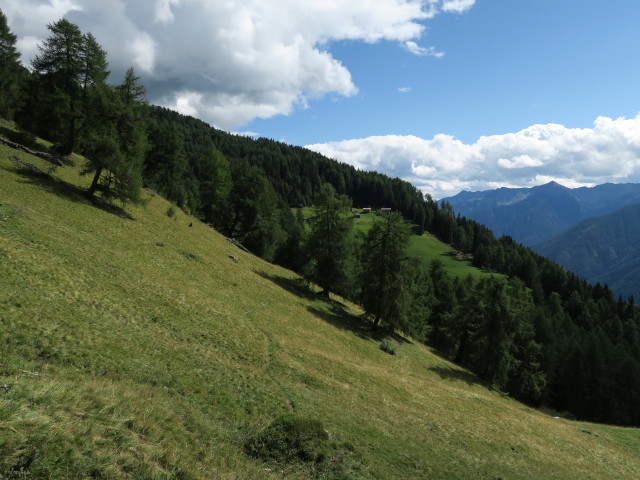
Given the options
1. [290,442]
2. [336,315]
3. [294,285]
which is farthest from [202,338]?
[294,285]

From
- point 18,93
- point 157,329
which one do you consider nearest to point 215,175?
point 18,93

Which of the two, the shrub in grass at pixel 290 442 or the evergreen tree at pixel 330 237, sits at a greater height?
the evergreen tree at pixel 330 237

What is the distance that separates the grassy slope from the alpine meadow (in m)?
0.10

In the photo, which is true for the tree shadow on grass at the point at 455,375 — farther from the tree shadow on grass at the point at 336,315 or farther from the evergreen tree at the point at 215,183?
the evergreen tree at the point at 215,183

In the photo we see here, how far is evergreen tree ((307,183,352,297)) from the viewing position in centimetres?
4606

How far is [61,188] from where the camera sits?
113ft

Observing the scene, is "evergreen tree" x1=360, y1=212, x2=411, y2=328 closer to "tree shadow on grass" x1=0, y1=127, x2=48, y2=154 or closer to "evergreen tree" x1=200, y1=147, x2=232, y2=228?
"evergreen tree" x1=200, y1=147, x2=232, y2=228

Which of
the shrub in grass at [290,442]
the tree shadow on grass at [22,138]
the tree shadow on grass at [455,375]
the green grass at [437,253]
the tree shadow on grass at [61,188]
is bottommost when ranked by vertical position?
the tree shadow on grass at [455,375]

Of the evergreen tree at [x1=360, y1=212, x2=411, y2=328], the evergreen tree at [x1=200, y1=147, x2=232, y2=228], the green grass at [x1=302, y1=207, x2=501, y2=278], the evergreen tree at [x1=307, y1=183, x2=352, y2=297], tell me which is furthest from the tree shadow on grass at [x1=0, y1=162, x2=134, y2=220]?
the green grass at [x1=302, y1=207, x2=501, y2=278]

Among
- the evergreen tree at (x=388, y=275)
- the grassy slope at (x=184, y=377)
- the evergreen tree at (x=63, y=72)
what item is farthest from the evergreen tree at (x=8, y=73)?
the evergreen tree at (x=388, y=275)

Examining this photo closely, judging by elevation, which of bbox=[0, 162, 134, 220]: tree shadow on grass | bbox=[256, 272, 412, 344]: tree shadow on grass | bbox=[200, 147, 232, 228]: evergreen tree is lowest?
bbox=[256, 272, 412, 344]: tree shadow on grass

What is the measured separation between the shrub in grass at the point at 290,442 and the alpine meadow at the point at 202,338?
0.07 m

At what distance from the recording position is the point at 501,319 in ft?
162

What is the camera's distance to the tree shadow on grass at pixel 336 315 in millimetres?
39812
